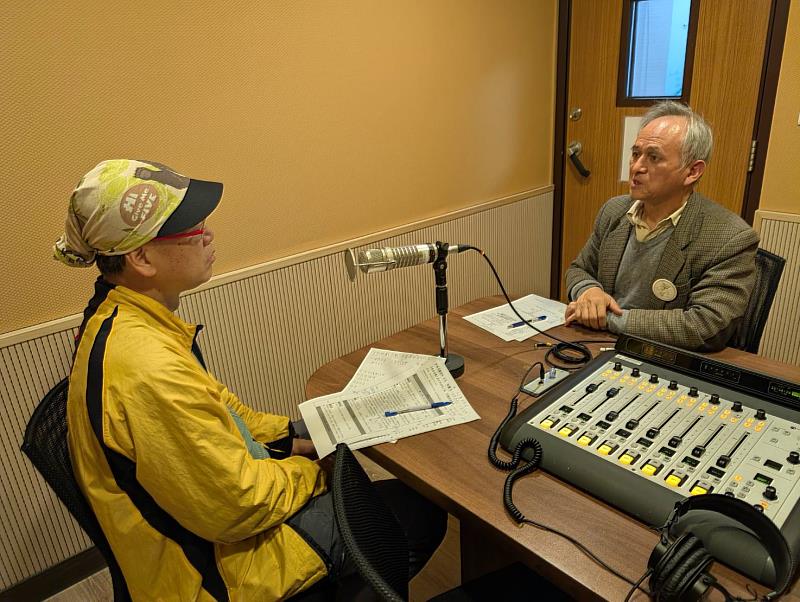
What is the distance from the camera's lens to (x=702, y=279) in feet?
5.32

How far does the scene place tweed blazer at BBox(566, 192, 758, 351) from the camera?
4.97 feet

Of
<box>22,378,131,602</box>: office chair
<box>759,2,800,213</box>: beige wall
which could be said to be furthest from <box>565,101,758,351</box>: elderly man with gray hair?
<box>22,378,131,602</box>: office chair

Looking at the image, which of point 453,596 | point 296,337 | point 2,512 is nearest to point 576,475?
point 453,596

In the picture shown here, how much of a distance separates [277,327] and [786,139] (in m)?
2.43

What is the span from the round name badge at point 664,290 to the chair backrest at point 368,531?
115cm

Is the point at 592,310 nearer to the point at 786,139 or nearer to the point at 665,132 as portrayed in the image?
the point at 665,132

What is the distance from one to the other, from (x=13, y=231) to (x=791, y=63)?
10.2 feet

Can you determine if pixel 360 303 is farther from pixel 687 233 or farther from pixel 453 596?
pixel 453 596

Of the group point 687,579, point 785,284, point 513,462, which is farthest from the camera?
point 785,284

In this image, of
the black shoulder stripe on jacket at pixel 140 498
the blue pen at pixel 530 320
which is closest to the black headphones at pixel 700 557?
the black shoulder stripe on jacket at pixel 140 498

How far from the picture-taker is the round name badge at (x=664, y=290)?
5.47 feet

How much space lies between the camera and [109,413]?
936 mm

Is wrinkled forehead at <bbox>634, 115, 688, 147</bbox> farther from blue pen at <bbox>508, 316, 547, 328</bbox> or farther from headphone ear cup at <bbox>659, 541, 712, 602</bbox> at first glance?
headphone ear cup at <bbox>659, 541, 712, 602</bbox>

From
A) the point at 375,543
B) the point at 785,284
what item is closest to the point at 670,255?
the point at 375,543
